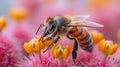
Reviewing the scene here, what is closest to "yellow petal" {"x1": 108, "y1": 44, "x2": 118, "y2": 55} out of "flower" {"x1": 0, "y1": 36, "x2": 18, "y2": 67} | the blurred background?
"flower" {"x1": 0, "y1": 36, "x2": 18, "y2": 67}

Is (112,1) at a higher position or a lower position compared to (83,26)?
higher

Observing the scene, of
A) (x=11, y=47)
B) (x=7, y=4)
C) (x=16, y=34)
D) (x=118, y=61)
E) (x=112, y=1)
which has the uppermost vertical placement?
(x=7, y=4)

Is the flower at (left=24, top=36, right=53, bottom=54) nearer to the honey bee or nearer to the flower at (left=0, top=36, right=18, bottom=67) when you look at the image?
the honey bee

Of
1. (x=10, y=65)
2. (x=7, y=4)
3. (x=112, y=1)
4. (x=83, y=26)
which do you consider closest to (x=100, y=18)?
(x=112, y=1)

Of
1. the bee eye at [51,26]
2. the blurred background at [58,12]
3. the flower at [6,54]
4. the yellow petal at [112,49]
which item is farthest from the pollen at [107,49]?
the blurred background at [58,12]

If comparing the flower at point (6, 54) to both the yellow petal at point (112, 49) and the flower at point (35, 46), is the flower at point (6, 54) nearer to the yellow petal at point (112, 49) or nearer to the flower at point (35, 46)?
the flower at point (35, 46)

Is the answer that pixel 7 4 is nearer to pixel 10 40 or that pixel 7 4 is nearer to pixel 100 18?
pixel 100 18

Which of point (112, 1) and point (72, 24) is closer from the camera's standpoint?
point (72, 24)
